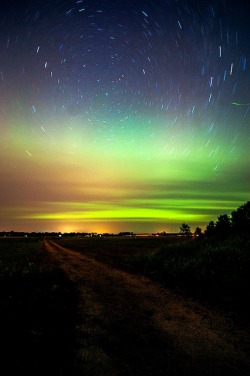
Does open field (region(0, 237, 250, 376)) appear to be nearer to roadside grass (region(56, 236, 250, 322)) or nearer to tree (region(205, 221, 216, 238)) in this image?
roadside grass (region(56, 236, 250, 322))

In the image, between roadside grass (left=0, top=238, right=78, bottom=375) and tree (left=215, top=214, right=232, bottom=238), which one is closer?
roadside grass (left=0, top=238, right=78, bottom=375)

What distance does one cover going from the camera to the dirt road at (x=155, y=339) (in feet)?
20.0

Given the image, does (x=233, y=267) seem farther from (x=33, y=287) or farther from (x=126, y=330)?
(x=33, y=287)

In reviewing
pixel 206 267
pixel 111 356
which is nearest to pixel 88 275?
pixel 206 267

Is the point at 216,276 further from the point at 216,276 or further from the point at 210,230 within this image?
the point at 210,230

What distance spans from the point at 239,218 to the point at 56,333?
20031 mm

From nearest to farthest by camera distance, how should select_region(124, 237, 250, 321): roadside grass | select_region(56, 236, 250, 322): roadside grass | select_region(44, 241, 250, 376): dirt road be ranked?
select_region(44, 241, 250, 376): dirt road < select_region(56, 236, 250, 322): roadside grass < select_region(124, 237, 250, 321): roadside grass

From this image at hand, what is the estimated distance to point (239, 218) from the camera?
968 inches

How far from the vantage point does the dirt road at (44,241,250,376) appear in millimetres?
6094

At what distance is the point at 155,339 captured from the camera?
7.61m

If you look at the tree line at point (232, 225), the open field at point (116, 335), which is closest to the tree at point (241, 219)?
the tree line at point (232, 225)

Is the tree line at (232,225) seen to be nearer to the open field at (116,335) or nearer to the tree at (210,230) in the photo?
the tree at (210,230)

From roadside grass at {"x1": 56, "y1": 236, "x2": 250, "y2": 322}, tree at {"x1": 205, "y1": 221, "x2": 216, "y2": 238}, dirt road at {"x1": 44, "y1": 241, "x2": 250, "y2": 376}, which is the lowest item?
dirt road at {"x1": 44, "y1": 241, "x2": 250, "y2": 376}

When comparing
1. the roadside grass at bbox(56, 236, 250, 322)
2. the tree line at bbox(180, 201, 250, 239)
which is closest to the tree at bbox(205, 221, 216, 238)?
the tree line at bbox(180, 201, 250, 239)
